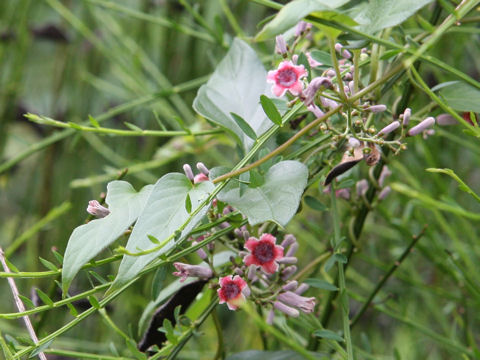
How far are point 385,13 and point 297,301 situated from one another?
0.14 m

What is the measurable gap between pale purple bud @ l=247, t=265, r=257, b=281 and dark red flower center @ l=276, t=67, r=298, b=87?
0.09 meters

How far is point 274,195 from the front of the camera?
246mm

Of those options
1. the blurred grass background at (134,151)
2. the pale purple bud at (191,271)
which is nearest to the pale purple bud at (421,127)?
the pale purple bud at (191,271)

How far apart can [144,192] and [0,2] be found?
0.86 meters

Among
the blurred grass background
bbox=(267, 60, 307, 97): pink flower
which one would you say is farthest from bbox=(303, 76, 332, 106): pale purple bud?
the blurred grass background

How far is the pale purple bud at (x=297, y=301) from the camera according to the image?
280 mm

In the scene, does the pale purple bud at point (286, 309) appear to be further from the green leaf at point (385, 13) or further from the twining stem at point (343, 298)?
the green leaf at point (385, 13)

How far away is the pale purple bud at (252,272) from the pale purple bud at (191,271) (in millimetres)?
22

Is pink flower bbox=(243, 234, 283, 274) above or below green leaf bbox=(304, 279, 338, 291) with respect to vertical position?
above

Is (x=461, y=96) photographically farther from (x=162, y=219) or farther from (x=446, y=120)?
(x=162, y=219)

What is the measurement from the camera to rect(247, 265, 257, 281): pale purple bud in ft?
0.90

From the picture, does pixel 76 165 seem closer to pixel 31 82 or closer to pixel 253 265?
pixel 31 82

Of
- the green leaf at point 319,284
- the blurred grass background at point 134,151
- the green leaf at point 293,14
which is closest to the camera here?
the green leaf at point 293,14

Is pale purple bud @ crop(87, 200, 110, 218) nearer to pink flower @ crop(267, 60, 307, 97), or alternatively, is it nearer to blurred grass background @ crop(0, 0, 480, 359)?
pink flower @ crop(267, 60, 307, 97)
